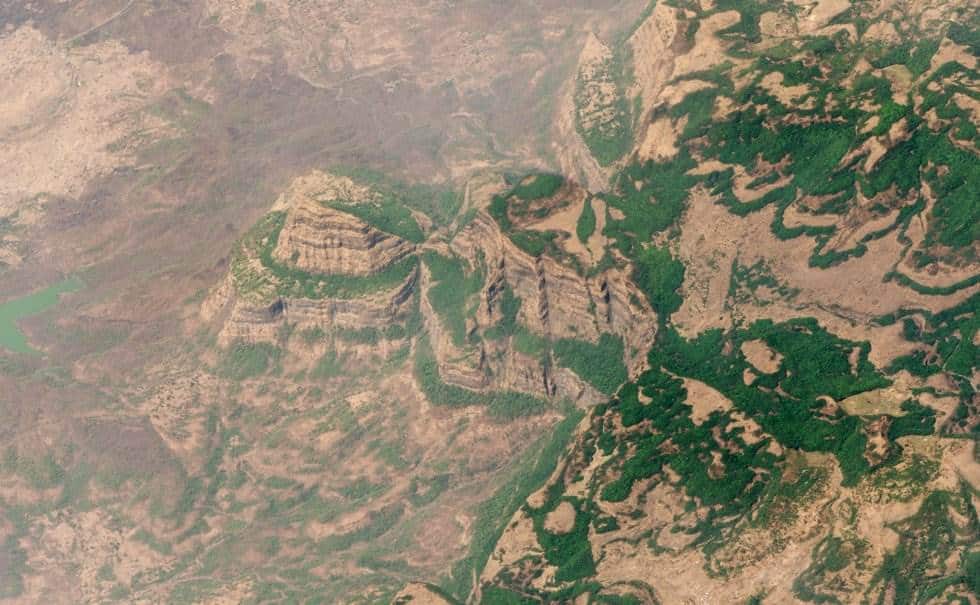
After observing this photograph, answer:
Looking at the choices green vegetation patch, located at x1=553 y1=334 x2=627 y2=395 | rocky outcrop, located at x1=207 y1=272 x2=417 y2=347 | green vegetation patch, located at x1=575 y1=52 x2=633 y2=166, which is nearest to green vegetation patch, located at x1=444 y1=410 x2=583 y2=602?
green vegetation patch, located at x1=553 y1=334 x2=627 y2=395

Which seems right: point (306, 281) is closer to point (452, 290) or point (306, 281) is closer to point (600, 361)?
point (452, 290)

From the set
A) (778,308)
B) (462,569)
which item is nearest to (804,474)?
(778,308)

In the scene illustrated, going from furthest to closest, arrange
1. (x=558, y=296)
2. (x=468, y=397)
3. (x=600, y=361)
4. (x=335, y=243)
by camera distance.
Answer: (x=335, y=243), (x=468, y=397), (x=558, y=296), (x=600, y=361)

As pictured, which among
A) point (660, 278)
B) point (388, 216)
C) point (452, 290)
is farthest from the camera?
point (388, 216)

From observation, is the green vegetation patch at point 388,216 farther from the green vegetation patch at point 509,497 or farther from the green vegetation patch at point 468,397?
the green vegetation patch at point 509,497

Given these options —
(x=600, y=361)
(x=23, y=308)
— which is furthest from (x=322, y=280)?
(x=23, y=308)

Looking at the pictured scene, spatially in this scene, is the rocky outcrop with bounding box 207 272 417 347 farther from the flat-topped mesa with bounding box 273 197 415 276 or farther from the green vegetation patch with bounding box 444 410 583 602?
the green vegetation patch with bounding box 444 410 583 602

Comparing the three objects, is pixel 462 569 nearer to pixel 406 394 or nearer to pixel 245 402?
pixel 406 394
